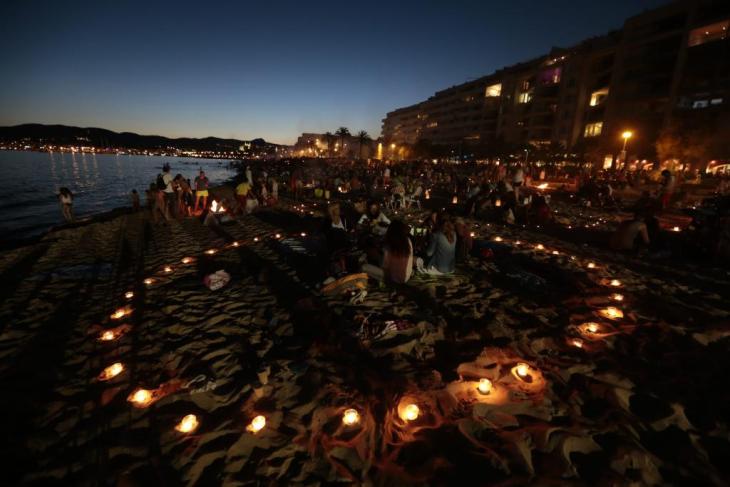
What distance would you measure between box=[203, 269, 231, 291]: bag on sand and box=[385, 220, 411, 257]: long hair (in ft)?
10.8

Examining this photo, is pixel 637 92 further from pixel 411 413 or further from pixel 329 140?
pixel 329 140

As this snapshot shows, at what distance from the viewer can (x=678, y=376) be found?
359cm

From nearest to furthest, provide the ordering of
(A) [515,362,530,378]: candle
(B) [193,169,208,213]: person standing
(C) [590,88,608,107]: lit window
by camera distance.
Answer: (A) [515,362,530,378]: candle < (B) [193,169,208,213]: person standing < (C) [590,88,608,107]: lit window

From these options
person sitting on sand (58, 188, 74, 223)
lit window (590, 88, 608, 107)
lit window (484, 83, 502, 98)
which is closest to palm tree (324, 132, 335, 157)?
lit window (484, 83, 502, 98)

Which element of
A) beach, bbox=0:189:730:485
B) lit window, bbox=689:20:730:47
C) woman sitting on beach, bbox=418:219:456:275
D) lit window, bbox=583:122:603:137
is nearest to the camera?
beach, bbox=0:189:730:485

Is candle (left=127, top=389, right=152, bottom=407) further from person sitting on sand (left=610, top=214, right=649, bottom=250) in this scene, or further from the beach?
person sitting on sand (left=610, top=214, right=649, bottom=250)

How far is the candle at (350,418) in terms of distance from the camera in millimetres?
3043

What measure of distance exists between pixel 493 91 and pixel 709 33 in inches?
1538

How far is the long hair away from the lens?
17.8 feet

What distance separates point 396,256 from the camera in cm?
564

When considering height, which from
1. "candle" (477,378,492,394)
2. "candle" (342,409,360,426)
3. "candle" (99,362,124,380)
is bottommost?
"candle" (99,362,124,380)

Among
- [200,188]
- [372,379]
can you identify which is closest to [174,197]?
[200,188]

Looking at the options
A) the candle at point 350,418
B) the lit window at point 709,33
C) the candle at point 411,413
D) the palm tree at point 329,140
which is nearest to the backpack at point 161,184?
the candle at point 350,418

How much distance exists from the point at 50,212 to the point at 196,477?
25997 mm
